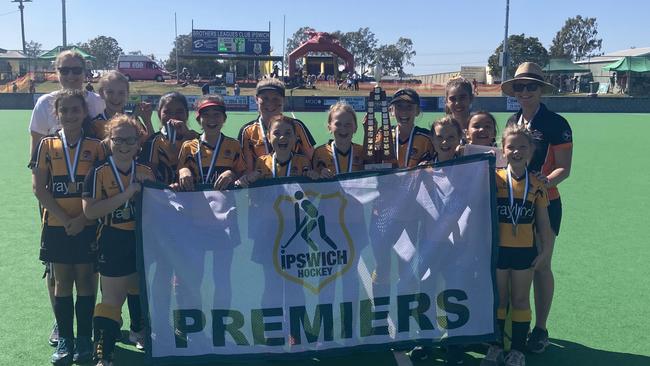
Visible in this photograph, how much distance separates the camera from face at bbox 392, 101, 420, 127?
15.0 feet

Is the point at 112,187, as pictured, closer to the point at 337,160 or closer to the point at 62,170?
the point at 62,170

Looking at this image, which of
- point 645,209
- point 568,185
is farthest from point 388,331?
point 568,185

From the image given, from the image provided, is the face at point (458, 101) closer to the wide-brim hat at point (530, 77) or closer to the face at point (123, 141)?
the wide-brim hat at point (530, 77)

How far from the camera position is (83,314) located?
164 inches

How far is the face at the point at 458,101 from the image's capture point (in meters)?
4.76

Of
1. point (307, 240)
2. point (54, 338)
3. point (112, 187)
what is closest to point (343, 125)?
point (307, 240)

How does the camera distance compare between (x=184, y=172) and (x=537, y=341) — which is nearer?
(x=184, y=172)

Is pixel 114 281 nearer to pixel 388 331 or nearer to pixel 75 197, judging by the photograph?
pixel 75 197

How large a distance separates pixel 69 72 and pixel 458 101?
10.3 feet

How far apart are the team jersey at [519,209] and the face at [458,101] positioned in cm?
93

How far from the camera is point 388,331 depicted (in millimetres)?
3998

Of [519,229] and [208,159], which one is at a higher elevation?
[208,159]

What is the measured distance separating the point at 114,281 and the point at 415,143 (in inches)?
96.1

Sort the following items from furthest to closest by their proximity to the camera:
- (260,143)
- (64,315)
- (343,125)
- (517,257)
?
(260,143) < (343,125) < (64,315) < (517,257)
